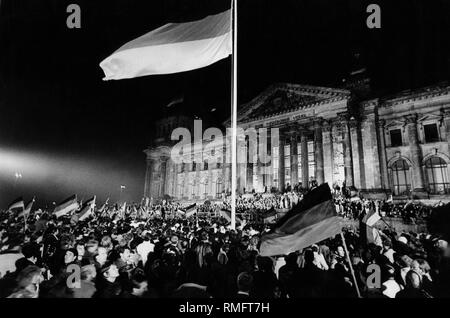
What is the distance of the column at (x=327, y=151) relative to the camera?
106 ft

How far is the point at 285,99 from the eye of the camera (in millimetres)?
36281

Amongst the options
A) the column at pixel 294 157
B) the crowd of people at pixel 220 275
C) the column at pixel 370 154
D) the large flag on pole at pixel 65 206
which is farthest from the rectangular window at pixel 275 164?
the crowd of people at pixel 220 275

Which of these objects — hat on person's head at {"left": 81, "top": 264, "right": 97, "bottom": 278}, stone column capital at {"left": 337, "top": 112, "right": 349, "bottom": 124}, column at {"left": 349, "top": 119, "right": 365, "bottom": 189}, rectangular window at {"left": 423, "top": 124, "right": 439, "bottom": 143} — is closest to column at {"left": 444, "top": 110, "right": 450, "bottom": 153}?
rectangular window at {"left": 423, "top": 124, "right": 439, "bottom": 143}

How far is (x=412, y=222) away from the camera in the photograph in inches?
672

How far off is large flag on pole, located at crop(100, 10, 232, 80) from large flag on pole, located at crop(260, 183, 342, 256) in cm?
669

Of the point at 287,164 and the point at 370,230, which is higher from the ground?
the point at 287,164

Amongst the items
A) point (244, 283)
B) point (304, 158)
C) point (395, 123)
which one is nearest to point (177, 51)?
point (244, 283)

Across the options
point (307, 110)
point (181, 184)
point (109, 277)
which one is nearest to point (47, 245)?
point (109, 277)

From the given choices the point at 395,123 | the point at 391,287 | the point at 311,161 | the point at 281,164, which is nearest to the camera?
the point at 391,287

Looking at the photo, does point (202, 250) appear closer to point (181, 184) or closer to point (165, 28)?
point (165, 28)

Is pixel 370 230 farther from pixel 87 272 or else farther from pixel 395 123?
pixel 395 123

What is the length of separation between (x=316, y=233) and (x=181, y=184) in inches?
1908

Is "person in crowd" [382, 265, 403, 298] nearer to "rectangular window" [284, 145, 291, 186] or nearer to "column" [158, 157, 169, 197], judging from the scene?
"rectangular window" [284, 145, 291, 186]

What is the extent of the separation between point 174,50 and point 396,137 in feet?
97.2
